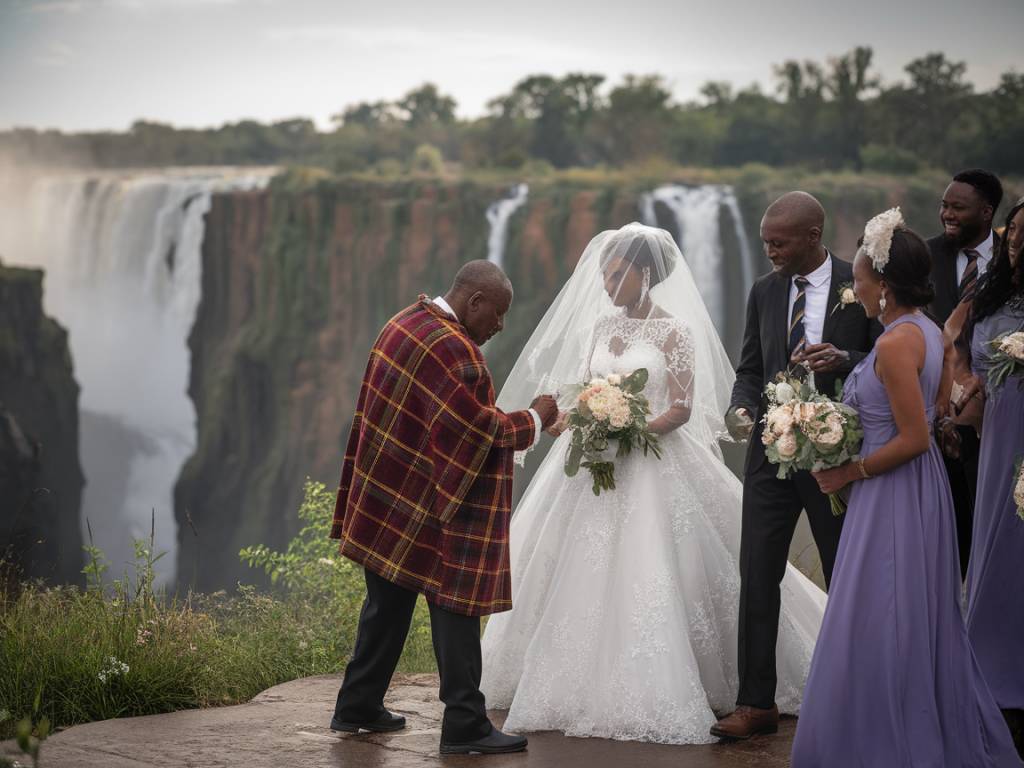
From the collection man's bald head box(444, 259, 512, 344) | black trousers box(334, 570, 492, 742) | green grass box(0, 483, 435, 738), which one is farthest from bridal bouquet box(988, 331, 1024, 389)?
green grass box(0, 483, 435, 738)

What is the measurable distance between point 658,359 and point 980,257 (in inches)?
54.6

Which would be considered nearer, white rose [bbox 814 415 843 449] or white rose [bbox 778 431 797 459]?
white rose [bbox 814 415 843 449]

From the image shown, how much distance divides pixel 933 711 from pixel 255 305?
96.2 ft

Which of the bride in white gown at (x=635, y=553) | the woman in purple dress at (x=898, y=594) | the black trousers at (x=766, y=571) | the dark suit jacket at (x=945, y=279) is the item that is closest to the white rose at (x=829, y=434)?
the woman in purple dress at (x=898, y=594)

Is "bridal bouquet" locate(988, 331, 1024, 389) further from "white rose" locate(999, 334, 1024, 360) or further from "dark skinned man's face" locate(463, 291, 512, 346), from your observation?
"dark skinned man's face" locate(463, 291, 512, 346)

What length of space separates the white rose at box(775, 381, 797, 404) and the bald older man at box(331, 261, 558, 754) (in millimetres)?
979

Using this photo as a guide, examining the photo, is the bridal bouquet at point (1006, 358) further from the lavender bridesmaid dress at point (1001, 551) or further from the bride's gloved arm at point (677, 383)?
the bride's gloved arm at point (677, 383)

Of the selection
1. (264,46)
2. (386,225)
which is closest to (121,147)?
(264,46)

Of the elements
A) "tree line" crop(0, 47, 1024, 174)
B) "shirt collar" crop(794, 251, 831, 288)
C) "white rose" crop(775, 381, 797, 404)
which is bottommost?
"white rose" crop(775, 381, 797, 404)

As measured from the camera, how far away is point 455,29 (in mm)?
43062

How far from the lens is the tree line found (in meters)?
34.8

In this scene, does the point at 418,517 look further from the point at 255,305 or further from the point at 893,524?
the point at 255,305

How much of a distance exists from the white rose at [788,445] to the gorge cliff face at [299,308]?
23834mm

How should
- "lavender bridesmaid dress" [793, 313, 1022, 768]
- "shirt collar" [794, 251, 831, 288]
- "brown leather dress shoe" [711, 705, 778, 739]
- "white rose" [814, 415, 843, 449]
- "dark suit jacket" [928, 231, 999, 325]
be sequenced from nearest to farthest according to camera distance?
"lavender bridesmaid dress" [793, 313, 1022, 768] < "white rose" [814, 415, 843, 449] < "brown leather dress shoe" [711, 705, 778, 739] < "shirt collar" [794, 251, 831, 288] < "dark suit jacket" [928, 231, 999, 325]
